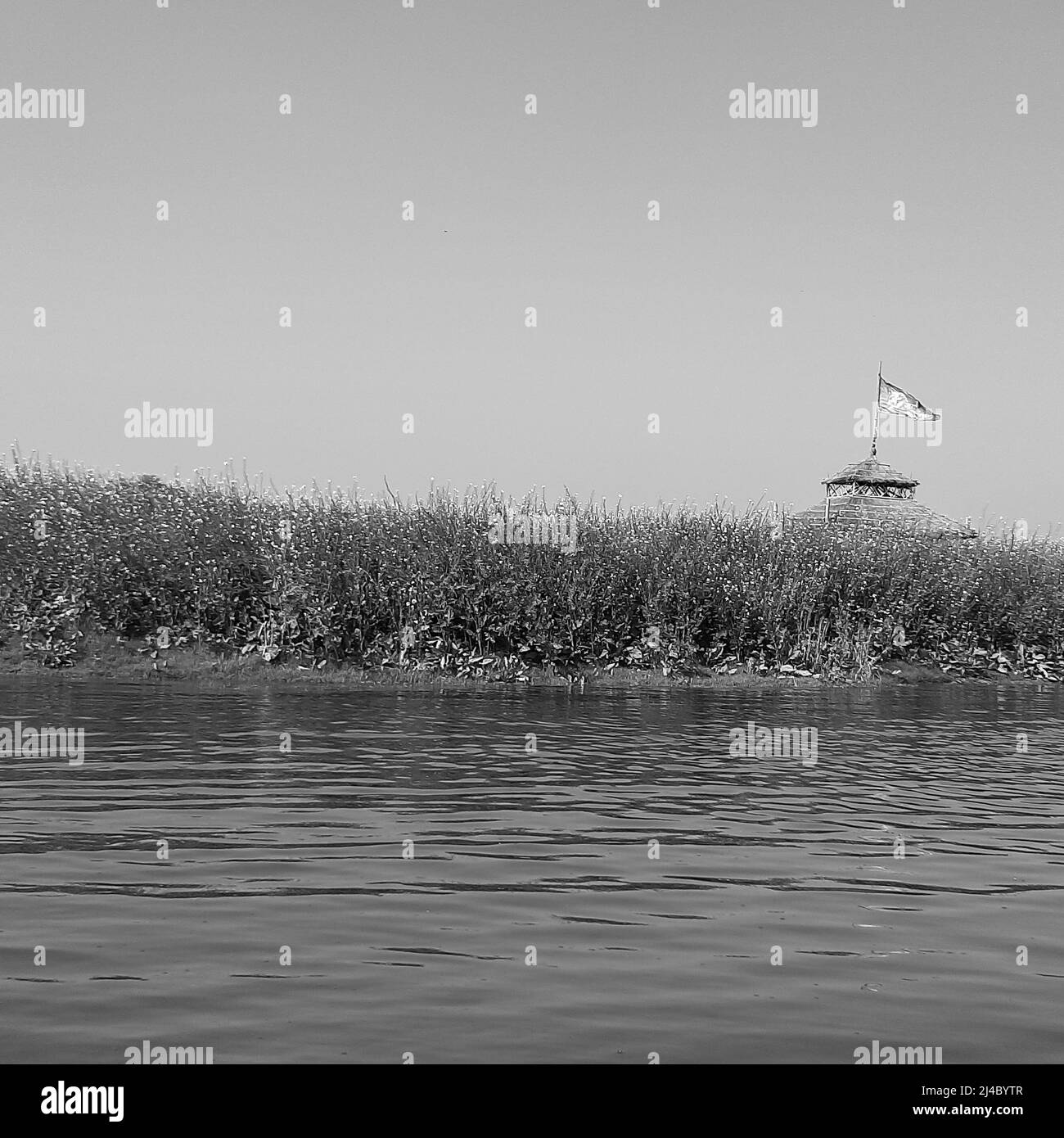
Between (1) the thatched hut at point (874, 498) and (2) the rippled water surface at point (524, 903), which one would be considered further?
(1) the thatched hut at point (874, 498)

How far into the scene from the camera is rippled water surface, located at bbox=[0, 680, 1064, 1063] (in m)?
6.59

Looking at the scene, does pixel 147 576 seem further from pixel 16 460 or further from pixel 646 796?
pixel 646 796

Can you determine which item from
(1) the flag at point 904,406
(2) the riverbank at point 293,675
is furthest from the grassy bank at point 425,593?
(1) the flag at point 904,406

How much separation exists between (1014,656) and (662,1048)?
28036mm

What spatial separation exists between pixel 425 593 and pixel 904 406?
29.4m

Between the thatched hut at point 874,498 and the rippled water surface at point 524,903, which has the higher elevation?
the thatched hut at point 874,498

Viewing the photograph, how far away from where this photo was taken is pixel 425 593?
27781 millimetres

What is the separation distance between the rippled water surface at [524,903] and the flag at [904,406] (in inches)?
1380

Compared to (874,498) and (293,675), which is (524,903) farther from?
(874,498)

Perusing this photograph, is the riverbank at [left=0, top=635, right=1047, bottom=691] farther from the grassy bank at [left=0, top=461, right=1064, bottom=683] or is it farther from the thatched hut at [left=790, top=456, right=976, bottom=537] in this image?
the thatched hut at [left=790, top=456, right=976, bottom=537]

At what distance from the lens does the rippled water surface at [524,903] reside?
21.6ft

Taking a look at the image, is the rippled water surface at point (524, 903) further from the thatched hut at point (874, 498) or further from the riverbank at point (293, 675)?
the thatched hut at point (874, 498)
